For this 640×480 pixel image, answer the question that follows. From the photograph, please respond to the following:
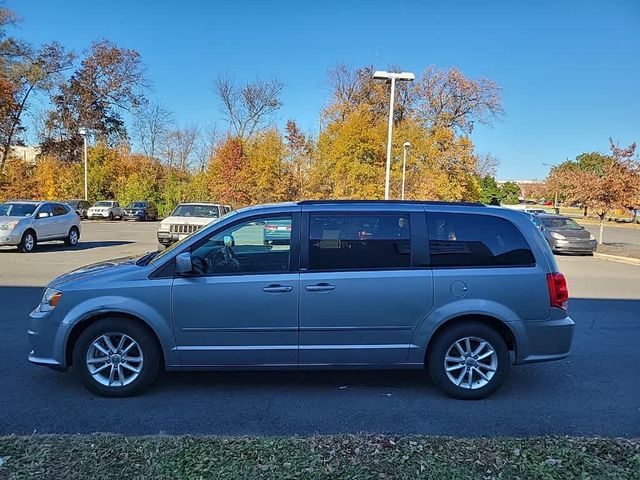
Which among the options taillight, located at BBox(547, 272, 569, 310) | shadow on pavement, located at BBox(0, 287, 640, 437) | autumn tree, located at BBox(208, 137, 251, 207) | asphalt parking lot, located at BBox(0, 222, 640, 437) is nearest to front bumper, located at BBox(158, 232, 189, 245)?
asphalt parking lot, located at BBox(0, 222, 640, 437)

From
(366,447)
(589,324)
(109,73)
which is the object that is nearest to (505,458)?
(366,447)

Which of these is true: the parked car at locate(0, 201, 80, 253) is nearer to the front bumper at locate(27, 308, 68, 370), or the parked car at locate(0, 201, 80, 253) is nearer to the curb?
the front bumper at locate(27, 308, 68, 370)

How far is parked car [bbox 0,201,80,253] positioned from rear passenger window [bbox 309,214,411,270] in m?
14.2

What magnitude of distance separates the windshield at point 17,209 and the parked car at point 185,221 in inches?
158

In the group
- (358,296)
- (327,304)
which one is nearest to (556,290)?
(358,296)

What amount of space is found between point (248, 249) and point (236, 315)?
0.73 meters

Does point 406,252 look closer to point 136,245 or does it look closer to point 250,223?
point 250,223

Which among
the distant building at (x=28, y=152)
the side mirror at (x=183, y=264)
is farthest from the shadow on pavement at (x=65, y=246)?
the distant building at (x=28, y=152)

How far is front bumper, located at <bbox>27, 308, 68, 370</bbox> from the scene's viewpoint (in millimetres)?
4383

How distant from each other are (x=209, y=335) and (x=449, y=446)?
2.21m

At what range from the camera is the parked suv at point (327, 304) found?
4.39 m

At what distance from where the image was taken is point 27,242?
15.7 meters

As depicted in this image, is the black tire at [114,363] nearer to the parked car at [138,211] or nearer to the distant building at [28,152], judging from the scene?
the parked car at [138,211]

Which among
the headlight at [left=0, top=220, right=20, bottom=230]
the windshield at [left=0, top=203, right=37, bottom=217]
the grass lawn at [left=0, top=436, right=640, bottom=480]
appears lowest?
the grass lawn at [left=0, top=436, right=640, bottom=480]
